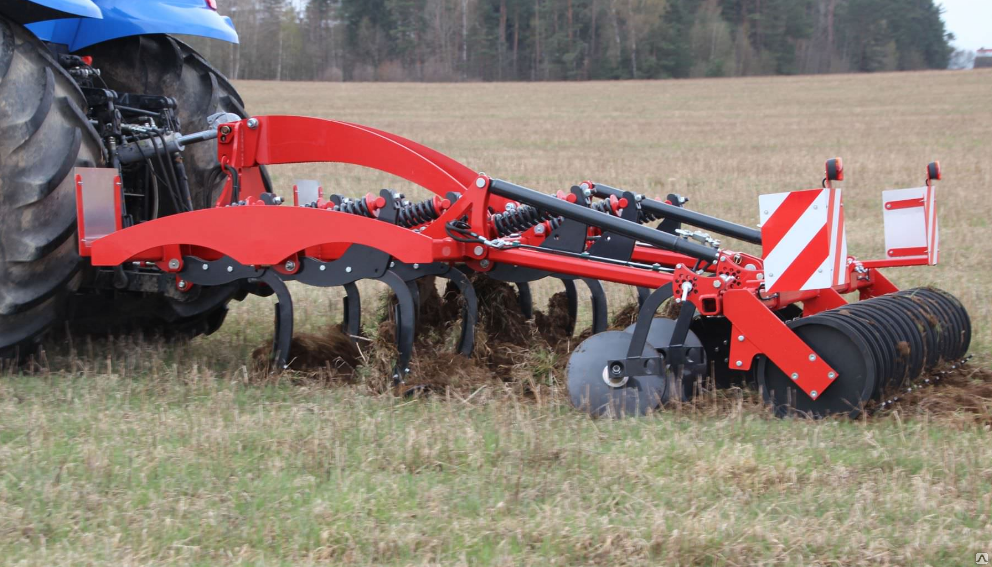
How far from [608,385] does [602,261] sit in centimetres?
51

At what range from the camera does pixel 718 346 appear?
4.21 m

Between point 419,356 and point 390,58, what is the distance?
5510 cm

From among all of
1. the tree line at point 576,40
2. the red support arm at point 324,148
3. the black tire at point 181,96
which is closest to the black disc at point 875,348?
the red support arm at point 324,148

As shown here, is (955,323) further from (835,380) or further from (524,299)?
(524,299)

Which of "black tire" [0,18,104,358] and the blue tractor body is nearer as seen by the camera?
"black tire" [0,18,104,358]

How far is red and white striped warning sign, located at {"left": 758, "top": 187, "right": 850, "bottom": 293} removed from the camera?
3.72 metres

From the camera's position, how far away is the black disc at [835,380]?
3645 millimetres

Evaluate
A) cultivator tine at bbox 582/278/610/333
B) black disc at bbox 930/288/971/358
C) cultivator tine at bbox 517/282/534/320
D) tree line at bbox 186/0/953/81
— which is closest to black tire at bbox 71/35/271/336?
cultivator tine at bbox 517/282/534/320

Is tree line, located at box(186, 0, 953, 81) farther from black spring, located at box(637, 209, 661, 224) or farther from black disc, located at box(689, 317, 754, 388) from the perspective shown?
black disc, located at box(689, 317, 754, 388)

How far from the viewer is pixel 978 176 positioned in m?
12.7

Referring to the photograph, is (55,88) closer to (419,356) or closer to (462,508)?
(419,356)

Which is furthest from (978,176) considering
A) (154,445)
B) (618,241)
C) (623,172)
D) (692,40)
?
(692,40)

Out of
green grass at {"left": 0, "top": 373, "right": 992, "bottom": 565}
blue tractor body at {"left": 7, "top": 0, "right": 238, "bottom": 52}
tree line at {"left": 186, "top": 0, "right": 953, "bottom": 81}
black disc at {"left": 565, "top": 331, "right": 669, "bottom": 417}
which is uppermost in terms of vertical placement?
tree line at {"left": 186, "top": 0, "right": 953, "bottom": 81}

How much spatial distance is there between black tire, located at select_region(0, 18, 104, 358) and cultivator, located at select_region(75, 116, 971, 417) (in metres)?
0.10
